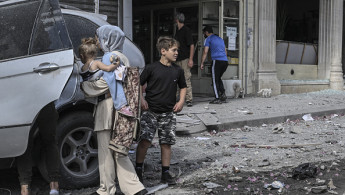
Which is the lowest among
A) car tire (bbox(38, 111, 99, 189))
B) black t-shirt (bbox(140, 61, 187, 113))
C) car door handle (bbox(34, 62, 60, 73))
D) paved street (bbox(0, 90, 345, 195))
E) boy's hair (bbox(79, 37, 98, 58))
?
Answer: paved street (bbox(0, 90, 345, 195))

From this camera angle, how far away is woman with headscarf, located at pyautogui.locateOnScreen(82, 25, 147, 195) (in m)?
4.46

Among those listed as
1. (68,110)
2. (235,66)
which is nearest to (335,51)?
(235,66)

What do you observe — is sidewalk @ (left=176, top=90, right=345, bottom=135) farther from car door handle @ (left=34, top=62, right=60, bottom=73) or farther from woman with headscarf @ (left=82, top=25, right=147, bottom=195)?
car door handle @ (left=34, top=62, right=60, bottom=73)

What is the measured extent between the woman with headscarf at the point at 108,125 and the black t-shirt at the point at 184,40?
6434 millimetres

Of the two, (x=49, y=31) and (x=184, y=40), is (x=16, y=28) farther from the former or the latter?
(x=184, y=40)

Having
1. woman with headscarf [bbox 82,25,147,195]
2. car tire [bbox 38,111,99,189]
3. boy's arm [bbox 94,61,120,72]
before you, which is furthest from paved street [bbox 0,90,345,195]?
boy's arm [bbox 94,61,120,72]

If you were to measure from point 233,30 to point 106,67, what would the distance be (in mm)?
9611

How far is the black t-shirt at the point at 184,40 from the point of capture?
10891mm

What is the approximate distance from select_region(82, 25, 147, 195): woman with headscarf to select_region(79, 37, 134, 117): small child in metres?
0.05

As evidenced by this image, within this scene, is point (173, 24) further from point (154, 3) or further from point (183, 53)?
point (183, 53)

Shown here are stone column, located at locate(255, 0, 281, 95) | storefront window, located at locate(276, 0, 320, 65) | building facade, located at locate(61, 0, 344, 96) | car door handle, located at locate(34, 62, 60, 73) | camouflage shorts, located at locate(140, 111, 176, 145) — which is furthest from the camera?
storefront window, located at locate(276, 0, 320, 65)

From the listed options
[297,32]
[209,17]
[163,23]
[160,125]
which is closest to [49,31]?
[160,125]

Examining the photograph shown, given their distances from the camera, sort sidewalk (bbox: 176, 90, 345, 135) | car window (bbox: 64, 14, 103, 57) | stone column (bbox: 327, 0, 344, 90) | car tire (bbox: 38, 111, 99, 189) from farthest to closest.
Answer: stone column (bbox: 327, 0, 344, 90) < sidewalk (bbox: 176, 90, 345, 135) < car window (bbox: 64, 14, 103, 57) < car tire (bbox: 38, 111, 99, 189)

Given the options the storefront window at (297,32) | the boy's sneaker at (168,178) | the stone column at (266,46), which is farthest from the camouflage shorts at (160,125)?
the storefront window at (297,32)
